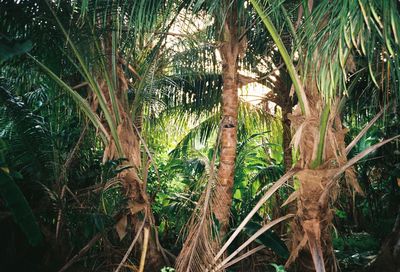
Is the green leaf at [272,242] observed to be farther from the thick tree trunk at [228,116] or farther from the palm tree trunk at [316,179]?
the palm tree trunk at [316,179]

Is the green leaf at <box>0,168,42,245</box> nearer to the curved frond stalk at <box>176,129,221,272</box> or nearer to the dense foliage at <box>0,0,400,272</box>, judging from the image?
the dense foliage at <box>0,0,400,272</box>

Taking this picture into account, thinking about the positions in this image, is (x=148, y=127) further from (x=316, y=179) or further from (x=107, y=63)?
(x=316, y=179)

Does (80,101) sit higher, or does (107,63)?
(107,63)

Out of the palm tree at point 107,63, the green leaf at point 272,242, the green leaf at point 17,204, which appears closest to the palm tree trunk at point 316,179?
the green leaf at point 272,242

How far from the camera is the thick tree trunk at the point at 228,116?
192 inches

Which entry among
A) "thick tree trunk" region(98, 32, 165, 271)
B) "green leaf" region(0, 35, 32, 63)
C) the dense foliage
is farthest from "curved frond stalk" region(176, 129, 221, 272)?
"green leaf" region(0, 35, 32, 63)

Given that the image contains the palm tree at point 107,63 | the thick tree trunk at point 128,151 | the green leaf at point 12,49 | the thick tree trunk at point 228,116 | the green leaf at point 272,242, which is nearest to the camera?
the green leaf at point 12,49

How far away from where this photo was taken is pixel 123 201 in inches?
205

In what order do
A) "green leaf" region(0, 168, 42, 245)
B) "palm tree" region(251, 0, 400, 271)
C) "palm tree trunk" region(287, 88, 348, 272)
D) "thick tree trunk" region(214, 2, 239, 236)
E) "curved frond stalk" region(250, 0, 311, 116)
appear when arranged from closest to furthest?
"green leaf" region(0, 168, 42, 245), "curved frond stalk" region(250, 0, 311, 116), "palm tree" region(251, 0, 400, 271), "palm tree trunk" region(287, 88, 348, 272), "thick tree trunk" region(214, 2, 239, 236)

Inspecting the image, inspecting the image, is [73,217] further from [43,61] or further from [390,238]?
[390,238]

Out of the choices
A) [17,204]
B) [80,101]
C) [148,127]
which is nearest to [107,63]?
[80,101]

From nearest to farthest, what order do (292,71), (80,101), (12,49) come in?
(12,49) → (292,71) → (80,101)

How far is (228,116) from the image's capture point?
196 inches

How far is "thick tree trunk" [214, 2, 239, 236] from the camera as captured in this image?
192 inches
